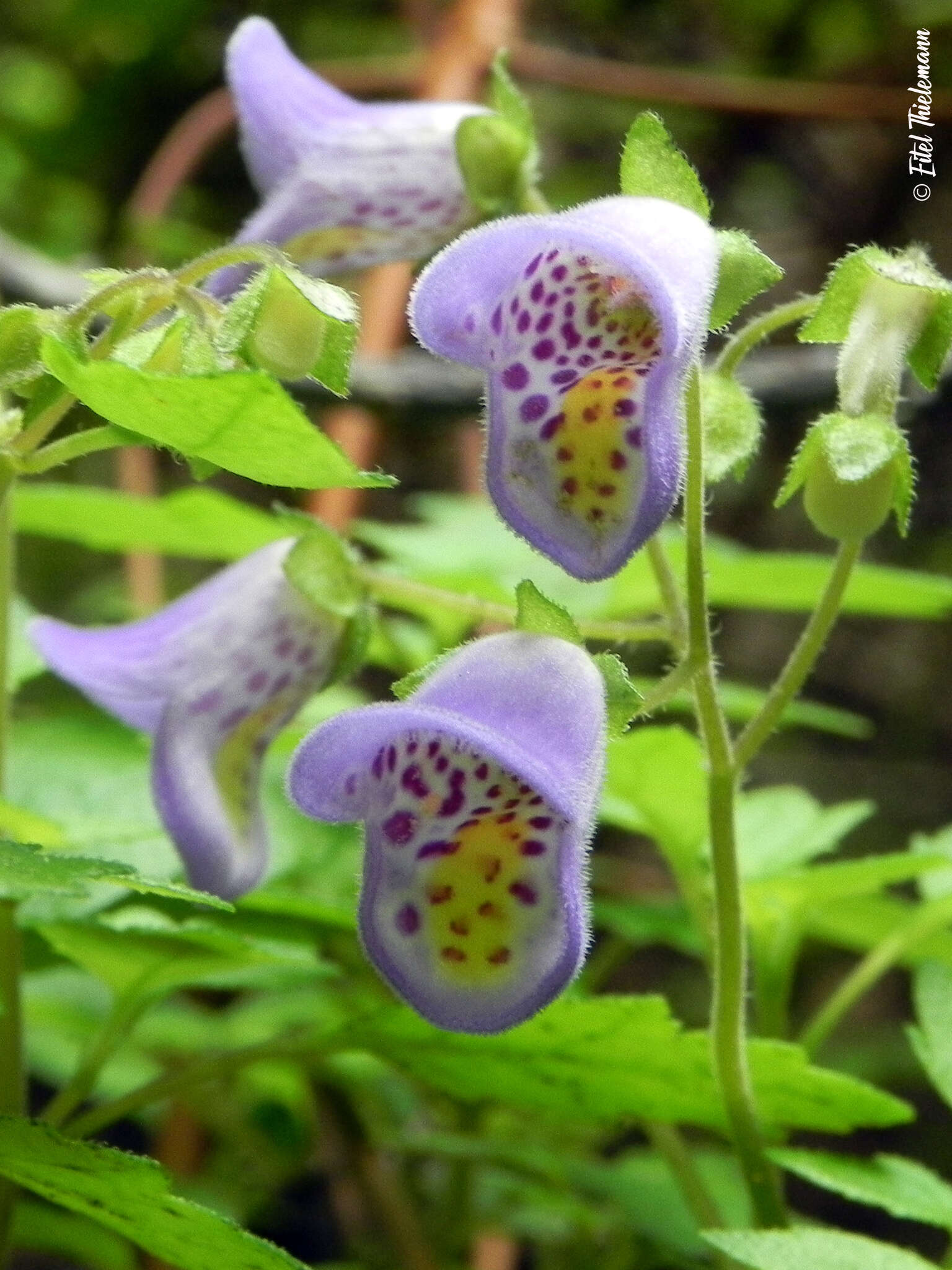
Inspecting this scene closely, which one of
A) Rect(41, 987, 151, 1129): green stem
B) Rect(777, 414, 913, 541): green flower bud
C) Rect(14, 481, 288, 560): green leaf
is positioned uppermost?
Rect(777, 414, 913, 541): green flower bud

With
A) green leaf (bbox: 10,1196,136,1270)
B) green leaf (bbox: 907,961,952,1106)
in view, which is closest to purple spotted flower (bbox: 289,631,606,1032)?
green leaf (bbox: 907,961,952,1106)

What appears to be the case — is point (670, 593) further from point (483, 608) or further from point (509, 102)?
point (509, 102)

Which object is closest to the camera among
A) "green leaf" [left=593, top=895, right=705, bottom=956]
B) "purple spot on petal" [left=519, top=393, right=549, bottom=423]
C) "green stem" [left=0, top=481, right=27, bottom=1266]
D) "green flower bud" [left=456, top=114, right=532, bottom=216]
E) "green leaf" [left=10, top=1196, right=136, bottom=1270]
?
"purple spot on petal" [left=519, top=393, right=549, bottom=423]

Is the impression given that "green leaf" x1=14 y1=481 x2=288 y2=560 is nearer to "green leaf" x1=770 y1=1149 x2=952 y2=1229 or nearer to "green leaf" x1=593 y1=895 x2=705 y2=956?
"green leaf" x1=593 y1=895 x2=705 y2=956

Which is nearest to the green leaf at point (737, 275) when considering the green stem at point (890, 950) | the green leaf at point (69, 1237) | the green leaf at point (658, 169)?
the green leaf at point (658, 169)

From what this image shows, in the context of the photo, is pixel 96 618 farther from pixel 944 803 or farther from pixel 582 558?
pixel 582 558

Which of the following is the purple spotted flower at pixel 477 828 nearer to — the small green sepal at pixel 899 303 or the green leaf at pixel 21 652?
the small green sepal at pixel 899 303

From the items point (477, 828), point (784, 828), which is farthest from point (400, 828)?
point (784, 828)
